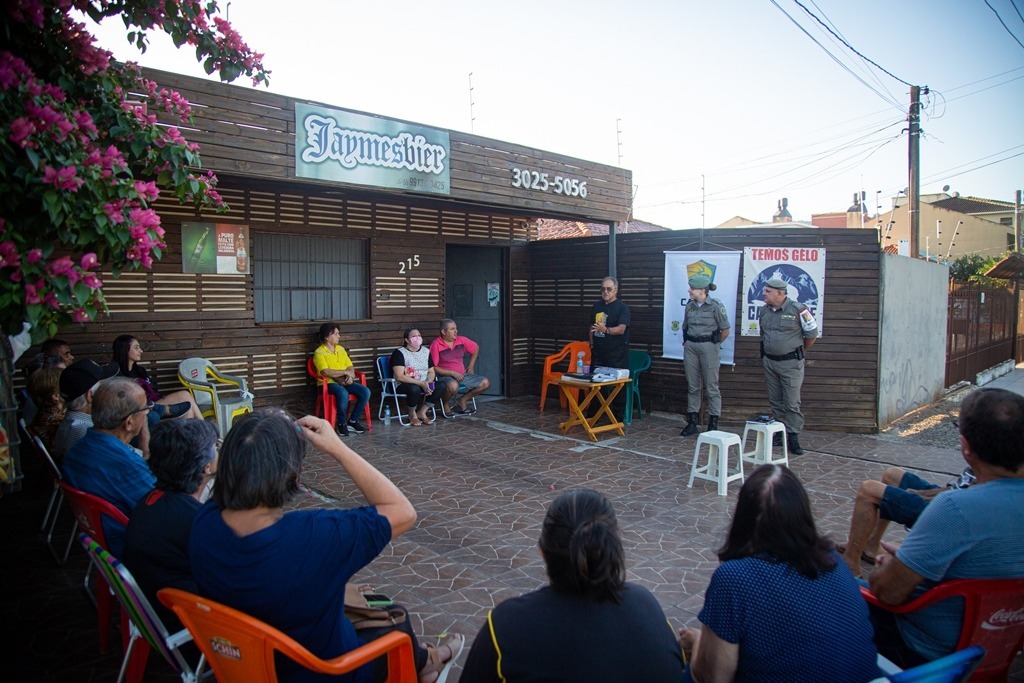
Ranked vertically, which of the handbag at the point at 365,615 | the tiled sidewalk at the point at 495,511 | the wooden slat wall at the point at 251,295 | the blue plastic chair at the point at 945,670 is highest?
the wooden slat wall at the point at 251,295

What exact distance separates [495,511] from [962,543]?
3.74 meters

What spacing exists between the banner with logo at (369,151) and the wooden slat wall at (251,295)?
1.26 m

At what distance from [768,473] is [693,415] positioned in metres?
Answer: 6.57

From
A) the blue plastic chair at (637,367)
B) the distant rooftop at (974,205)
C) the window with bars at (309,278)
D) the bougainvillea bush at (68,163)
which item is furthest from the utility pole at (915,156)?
the distant rooftop at (974,205)

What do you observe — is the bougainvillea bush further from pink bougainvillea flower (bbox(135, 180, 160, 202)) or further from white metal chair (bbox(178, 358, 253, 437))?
white metal chair (bbox(178, 358, 253, 437))

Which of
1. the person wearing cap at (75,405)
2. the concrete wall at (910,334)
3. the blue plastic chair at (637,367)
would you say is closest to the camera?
the person wearing cap at (75,405)

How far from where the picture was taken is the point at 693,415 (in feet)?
28.4

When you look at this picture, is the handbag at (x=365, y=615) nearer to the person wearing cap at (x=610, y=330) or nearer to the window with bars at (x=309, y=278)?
the person wearing cap at (x=610, y=330)

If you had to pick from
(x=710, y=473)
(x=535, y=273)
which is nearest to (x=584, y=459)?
(x=710, y=473)

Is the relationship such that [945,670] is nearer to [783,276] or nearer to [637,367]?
[783,276]

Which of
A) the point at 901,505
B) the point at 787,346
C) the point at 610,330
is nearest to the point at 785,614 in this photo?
the point at 901,505

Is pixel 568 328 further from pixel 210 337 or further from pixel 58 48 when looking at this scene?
pixel 58 48

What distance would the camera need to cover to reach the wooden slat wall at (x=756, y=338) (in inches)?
347

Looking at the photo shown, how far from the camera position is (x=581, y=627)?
1.84 meters
